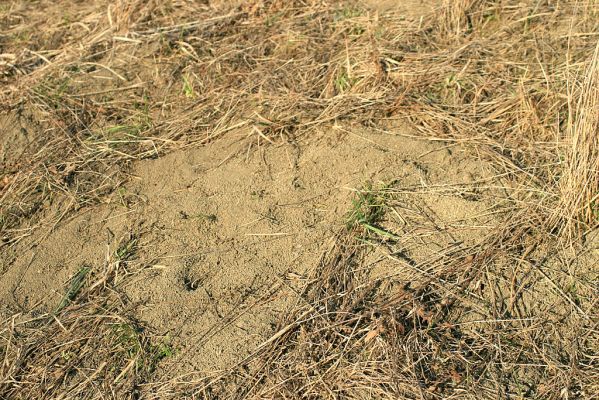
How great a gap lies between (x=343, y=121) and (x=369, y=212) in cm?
67

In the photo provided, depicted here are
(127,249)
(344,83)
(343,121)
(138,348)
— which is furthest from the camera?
(344,83)

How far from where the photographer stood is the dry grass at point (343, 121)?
292 cm

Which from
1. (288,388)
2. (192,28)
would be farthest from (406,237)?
(192,28)

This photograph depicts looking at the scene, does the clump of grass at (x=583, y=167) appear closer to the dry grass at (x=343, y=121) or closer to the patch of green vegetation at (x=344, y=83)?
the dry grass at (x=343, y=121)

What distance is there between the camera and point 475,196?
346cm

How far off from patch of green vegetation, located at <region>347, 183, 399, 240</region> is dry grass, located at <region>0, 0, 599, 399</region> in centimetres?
9

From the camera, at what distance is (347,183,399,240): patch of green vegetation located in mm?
3365

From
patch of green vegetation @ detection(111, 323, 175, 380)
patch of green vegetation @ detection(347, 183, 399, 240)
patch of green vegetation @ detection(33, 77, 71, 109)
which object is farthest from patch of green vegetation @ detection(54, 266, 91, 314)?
patch of green vegetation @ detection(33, 77, 71, 109)

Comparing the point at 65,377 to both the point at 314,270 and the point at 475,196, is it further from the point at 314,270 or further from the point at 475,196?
the point at 475,196

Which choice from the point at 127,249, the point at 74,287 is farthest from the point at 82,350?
the point at 127,249

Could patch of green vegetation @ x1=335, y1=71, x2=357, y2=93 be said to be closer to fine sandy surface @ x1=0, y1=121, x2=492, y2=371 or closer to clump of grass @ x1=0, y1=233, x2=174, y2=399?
fine sandy surface @ x1=0, y1=121, x2=492, y2=371

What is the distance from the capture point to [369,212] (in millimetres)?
→ 3436

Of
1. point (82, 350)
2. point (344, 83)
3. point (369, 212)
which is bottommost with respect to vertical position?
point (82, 350)

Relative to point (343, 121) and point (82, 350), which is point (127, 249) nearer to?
point (82, 350)
